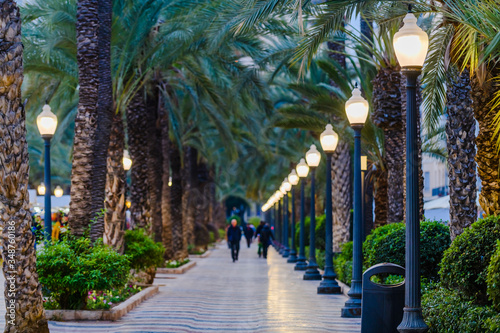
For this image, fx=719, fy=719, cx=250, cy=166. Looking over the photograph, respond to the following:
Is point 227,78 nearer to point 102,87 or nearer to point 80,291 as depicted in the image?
point 102,87

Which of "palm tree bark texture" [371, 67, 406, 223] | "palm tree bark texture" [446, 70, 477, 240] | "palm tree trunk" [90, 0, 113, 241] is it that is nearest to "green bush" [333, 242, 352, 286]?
"palm tree bark texture" [371, 67, 406, 223]

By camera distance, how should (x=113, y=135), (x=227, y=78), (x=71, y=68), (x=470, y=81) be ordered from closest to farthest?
(x=470, y=81) → (x=113, y=135) → (x=71, y=68) → (x=227, y=78)

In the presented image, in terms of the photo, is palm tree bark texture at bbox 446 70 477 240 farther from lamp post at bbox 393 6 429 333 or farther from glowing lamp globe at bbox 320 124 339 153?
glowing lamp globe at bbox 320 124 339 153

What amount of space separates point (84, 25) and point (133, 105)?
19.4 ft

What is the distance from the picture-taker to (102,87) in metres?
14.2

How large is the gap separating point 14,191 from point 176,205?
62.4 feet

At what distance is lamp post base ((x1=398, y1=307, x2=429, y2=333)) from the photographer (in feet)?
24.3

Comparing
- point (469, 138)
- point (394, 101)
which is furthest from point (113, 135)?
point (469, 138)

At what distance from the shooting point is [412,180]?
766 cm

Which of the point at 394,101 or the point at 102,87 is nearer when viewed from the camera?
the point at 102,87

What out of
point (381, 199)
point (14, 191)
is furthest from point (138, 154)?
point (14, 191)

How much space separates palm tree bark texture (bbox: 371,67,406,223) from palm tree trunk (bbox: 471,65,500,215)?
7.13 meters

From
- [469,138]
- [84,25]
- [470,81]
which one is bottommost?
[469,138]

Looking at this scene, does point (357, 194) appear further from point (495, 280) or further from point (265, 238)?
point (265, 238)
